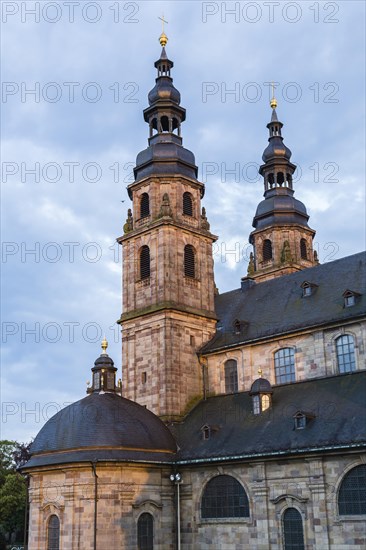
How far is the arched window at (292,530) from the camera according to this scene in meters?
32.1

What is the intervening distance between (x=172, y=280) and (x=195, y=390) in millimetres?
7331

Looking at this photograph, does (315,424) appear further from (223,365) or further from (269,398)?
(223,365)

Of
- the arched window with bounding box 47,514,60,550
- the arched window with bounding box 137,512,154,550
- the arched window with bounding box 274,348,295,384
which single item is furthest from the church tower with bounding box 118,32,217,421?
the arched window with bounding box 47,514,60,550

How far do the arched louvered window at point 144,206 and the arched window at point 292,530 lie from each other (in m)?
23.5

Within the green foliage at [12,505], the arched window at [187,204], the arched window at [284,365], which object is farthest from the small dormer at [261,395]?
Answer: the green foliage at [12,505]

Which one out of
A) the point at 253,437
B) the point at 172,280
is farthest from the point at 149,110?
the point at 253,437

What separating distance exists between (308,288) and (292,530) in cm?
1505

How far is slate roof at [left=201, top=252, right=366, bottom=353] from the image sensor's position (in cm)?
3919

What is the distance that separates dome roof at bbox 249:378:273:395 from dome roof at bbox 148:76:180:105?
23087 millimetres

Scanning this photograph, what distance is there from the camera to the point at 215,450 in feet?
120

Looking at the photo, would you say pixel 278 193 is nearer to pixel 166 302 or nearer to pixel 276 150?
pixel 276 150

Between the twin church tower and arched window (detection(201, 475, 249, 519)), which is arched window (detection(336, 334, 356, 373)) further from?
the twin church tower

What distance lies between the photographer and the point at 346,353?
37312mm

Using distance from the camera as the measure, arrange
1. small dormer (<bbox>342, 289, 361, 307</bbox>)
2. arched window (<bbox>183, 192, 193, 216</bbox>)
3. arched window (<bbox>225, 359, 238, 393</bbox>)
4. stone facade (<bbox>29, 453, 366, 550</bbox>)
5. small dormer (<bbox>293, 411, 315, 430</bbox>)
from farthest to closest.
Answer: arched window (<bbox>183, 192, 193, 216</bbox>) < arched window (<bbox>225, 359, 238, 393</bbox>) < small dormer (<bbox>342, 289, 361, 307</bbox>) < small dormer (<bbox>293, 411, 315, 430</bbox>) < stone facade (<bbox>29, 453, 366, 550</bbox>)
